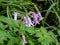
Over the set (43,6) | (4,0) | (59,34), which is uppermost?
(4,0)

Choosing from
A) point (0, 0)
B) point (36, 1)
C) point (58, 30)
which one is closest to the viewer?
point (0, 0)

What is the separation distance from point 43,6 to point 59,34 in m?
0.76

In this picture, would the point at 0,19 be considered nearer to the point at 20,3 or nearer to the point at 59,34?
the point at 20,3

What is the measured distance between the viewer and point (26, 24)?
1.83m

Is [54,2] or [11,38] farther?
[54,2]

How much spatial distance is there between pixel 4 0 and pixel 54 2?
0.78 meters

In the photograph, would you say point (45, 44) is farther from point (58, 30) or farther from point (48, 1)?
point (48, 1)

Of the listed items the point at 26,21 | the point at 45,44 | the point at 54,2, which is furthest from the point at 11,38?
the point at 54,2

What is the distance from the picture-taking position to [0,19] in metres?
2.00

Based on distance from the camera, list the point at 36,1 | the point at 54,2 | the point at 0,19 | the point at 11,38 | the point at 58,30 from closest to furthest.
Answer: the point at 11,38
the point at 0,19
the point at 58,30
the point at 54,2
the point at 36,1

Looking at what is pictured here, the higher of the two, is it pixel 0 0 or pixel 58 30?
pixel 0 0

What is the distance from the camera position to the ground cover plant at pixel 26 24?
70.1 inches

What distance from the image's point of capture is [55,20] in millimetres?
3117

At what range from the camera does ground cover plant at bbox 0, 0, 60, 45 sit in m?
1.78
